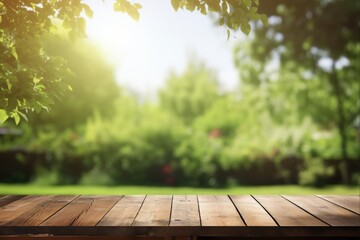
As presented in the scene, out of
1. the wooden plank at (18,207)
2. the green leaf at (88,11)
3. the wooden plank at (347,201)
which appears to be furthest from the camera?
the green leaf at (88,11)

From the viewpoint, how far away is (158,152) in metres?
18.0

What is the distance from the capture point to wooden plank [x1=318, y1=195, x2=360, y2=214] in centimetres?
423

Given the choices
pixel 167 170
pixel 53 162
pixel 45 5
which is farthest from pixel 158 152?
pixel 45 5

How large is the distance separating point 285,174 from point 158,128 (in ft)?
18.4

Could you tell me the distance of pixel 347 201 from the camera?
4621 millimetres

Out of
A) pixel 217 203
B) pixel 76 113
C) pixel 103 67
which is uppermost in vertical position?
pixel 103 67

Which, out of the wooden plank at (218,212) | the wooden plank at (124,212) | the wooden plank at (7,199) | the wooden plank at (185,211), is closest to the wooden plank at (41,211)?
the wooden plank at (7,199)

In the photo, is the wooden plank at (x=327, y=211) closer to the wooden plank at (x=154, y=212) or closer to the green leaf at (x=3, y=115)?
the wooden plank at (x=154, y=212)

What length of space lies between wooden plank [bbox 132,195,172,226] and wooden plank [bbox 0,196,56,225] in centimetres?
103

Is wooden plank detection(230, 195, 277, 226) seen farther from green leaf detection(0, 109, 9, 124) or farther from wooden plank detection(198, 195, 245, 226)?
green leaf detection(0, 109, 9, 124)

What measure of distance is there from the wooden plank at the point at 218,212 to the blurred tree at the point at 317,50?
1316 centimetres

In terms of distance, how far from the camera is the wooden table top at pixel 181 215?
330 centimetres

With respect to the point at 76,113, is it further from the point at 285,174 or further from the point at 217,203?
the point at 217,203

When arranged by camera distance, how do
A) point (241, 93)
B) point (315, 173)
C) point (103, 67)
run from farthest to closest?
point (103, 67) < point (241, 93) < point (315, 173)
